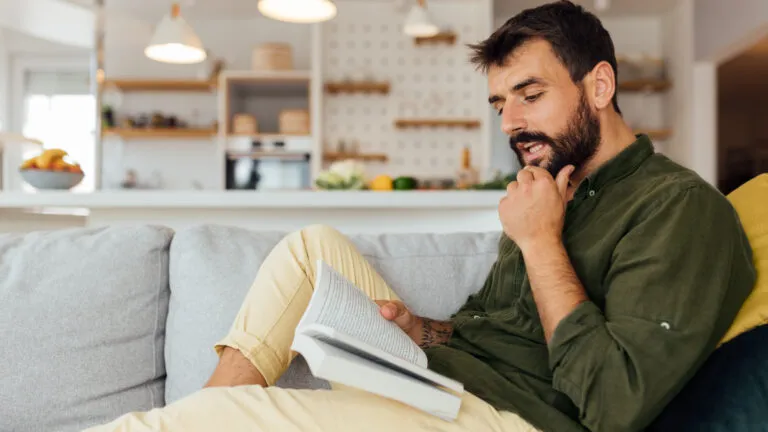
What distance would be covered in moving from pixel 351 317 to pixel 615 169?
0.58m

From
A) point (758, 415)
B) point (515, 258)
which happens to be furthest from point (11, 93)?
point (758, 415)

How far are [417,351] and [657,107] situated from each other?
6139mm

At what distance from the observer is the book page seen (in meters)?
0.94

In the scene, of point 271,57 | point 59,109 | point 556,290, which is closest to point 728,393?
point 556,290

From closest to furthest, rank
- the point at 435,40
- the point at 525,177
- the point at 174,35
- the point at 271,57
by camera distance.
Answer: the point at 525,177 → the point at 174,35 → the point at 271,57 → the point at 435,40

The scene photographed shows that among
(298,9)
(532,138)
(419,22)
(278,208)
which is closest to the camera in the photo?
(532,138)

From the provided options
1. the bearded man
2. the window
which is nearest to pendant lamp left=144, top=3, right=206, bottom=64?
the bearded man

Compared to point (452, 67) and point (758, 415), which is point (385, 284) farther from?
point (452, 67)

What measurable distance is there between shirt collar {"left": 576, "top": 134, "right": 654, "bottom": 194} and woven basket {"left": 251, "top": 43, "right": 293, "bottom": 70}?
491 centimetres

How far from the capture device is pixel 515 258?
4.42ft

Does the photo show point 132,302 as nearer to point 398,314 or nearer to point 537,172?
point 398,314

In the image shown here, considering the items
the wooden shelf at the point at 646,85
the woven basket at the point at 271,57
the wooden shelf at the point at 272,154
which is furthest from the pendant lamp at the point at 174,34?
the wooden shelf at the point at 646,85

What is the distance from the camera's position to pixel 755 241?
3.68ft

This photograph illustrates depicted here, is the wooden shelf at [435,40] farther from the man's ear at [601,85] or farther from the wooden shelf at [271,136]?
the man's ear at [601,85]
